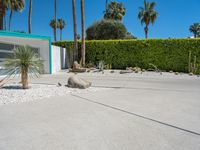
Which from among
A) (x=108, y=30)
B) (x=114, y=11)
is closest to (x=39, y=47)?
(x=108, y=30)

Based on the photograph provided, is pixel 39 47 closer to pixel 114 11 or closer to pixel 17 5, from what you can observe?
pixel 17 5

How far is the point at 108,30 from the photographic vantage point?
94.6 feet

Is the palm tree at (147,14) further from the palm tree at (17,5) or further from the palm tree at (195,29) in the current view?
the palm tree at (195,29)

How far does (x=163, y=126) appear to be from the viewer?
439cm

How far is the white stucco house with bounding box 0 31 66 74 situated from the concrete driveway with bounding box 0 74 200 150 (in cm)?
815

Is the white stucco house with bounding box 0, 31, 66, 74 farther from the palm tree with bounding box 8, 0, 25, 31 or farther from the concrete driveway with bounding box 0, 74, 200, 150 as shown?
the palm tree with bounding box 8, 0, 25, 31

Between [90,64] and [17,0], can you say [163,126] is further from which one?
[17,0]

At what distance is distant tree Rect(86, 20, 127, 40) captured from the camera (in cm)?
2883

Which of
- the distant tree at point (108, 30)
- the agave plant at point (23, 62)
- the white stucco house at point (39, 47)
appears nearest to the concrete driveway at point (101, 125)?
the agave plant at point (23, 62)

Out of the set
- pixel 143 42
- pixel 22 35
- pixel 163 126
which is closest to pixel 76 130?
pixel 163 126

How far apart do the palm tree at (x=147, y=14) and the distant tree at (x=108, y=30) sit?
7013 millimetres

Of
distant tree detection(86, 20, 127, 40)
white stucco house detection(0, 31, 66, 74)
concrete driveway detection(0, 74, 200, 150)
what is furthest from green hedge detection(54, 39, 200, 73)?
concrete driveway detection(0, 74, 200, 150)

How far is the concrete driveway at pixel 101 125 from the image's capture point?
3496 mm

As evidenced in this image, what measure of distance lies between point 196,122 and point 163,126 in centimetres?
84
